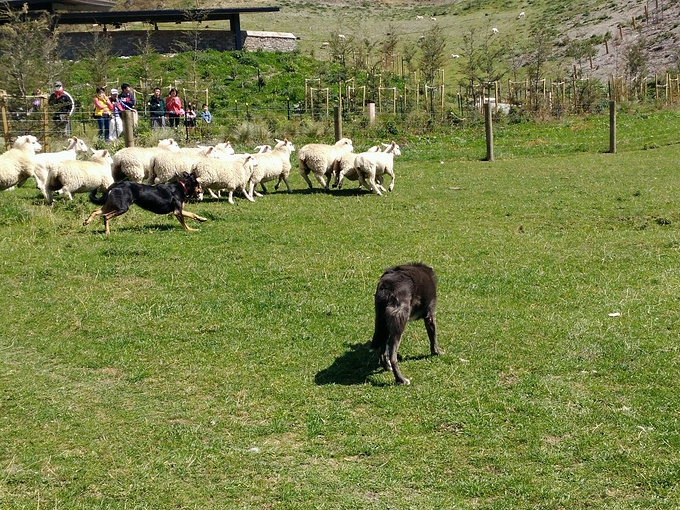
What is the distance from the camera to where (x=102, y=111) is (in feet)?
71.3

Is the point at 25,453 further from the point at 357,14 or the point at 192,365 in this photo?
the point at 357,14

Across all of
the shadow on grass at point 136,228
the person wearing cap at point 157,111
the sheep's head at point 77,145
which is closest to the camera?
the shadow on grass at point 136,228

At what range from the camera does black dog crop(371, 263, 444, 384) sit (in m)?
6.46

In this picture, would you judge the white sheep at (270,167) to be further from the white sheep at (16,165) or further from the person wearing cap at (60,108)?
the person wearing cap at (60,108)

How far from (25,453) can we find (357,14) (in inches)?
2956

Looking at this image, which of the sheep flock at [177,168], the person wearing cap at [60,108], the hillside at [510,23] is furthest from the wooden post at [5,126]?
the hillside at [510,23]

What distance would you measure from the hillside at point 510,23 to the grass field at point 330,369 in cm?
3588

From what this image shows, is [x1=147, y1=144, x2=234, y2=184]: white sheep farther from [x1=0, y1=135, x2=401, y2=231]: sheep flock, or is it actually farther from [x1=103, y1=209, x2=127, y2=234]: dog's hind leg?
[x1=103, y1=209, x2=127, y2=234]: dog's hind leg

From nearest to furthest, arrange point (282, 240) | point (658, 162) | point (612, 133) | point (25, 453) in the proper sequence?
1. point (25, 453)
2. point (282, 240)
3. point (658, 162)
4. point (612, 133)

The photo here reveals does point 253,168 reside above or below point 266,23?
below

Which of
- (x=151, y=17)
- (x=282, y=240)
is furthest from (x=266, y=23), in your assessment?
(x=282, y=240)

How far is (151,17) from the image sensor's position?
1741 inches

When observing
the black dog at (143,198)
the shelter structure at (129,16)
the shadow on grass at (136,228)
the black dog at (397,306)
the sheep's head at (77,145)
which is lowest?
the black dog at (397,306)

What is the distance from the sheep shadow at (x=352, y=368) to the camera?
675cm
